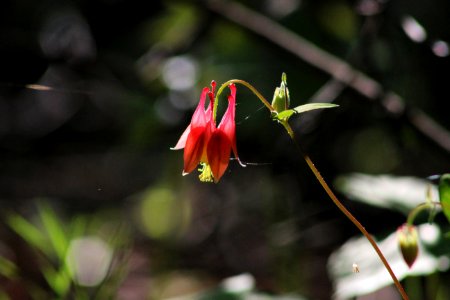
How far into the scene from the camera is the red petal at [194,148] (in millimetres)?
1194

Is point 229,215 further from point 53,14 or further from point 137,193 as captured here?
point 53,14

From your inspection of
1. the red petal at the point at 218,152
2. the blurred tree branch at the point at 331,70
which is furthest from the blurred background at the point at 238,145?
the red petal at the point at 218,152

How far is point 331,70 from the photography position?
2.34m

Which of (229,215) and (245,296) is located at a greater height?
(229,215)

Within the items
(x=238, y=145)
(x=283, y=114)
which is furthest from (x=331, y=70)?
(x=283, y=114)

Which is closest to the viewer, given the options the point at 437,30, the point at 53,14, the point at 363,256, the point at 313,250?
the point at 363,256

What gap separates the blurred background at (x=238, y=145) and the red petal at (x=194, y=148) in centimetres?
53

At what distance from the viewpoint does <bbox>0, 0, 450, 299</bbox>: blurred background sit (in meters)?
1.96

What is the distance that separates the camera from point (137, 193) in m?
3.71

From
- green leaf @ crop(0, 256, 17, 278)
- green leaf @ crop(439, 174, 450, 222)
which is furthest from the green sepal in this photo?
green leaf @ crop(0, 256, 17, 278)

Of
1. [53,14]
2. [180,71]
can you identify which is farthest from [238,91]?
[53,14]

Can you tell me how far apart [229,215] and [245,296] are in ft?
5.28

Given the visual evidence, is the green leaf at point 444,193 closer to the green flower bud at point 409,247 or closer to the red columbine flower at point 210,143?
the green flower bud at point 409,247

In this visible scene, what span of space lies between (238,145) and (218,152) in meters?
1.52
